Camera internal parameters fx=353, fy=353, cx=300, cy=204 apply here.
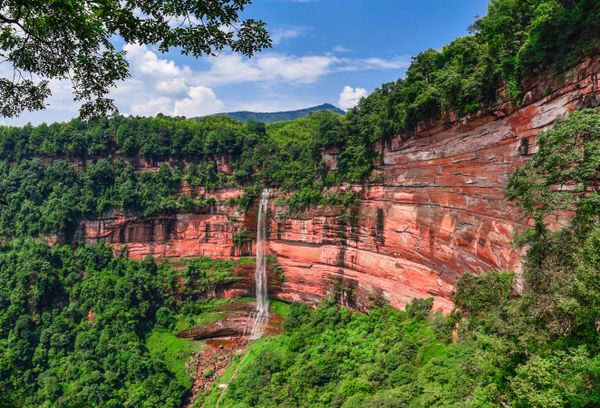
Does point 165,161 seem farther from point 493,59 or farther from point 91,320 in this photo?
point 493,59

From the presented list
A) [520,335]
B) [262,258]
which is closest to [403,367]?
[520,335]

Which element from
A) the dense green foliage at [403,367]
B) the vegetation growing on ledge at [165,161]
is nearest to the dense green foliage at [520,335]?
the dense green foliage at [403,367]

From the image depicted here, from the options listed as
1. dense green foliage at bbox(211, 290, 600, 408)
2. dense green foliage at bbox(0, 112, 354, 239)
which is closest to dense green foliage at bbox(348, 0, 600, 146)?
dense green foliage at bbox(211, 290, 600, 408)

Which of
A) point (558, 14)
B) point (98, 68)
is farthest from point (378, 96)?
point (98, 68)

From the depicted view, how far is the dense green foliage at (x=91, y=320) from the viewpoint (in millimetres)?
25312

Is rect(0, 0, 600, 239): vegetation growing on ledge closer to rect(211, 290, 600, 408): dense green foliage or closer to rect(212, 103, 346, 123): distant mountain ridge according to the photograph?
rect(211, 290, 600, 408): dense green foliage

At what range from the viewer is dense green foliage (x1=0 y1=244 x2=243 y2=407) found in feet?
83.0

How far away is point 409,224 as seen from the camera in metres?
22.3

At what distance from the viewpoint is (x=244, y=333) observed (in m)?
31.8

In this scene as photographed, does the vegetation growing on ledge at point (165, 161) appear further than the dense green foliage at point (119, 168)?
No

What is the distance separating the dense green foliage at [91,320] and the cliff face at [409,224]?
2616 mm

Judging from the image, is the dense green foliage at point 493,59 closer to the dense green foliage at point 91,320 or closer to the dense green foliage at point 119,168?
the dense green foliage at point 119,168

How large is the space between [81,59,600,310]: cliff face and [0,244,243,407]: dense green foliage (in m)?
2.62

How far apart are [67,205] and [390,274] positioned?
30.4 metres
